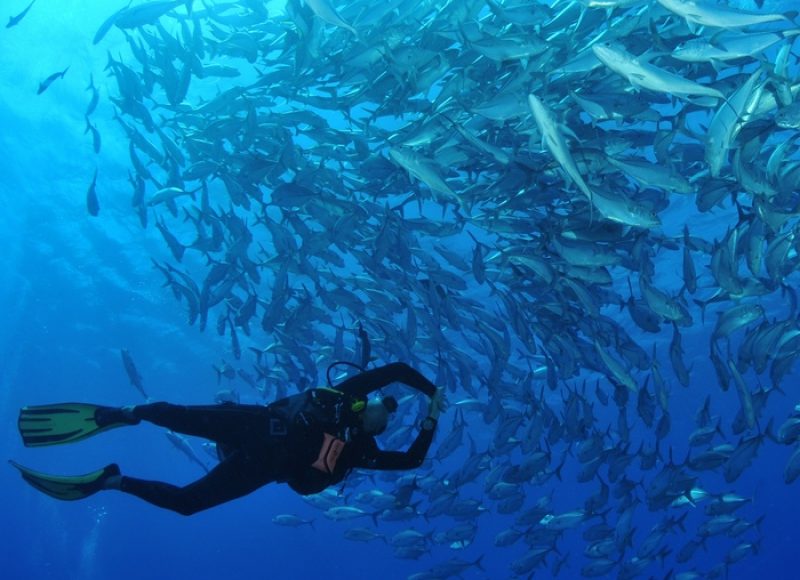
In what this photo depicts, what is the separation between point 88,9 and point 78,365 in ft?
86.8

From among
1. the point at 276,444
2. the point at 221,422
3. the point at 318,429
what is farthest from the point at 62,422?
the point at 318,429

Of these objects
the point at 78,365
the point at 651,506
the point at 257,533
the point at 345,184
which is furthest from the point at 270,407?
the point at 257,533

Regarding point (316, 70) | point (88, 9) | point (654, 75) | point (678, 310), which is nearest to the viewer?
point (654, 75)

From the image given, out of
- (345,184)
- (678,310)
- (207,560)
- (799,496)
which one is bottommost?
(799,496)

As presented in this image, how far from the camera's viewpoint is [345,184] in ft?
29.2

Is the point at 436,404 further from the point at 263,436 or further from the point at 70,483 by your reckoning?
the point at 70,483

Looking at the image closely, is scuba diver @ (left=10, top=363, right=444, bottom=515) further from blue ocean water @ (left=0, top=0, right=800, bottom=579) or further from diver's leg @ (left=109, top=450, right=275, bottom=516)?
blue ocean water @ (left=0, top=0, right=800, bottom=579)

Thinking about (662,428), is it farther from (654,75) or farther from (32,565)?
(32,565)

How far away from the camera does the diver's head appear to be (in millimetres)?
5641

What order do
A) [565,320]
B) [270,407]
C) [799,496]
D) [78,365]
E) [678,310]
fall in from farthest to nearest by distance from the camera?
[799,496], [78,365], [565,320], [678,310], [270,407]

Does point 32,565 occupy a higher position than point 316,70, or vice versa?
point 32,565

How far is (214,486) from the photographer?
5.71 meters

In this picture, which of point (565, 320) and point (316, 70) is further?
point (565, 320)

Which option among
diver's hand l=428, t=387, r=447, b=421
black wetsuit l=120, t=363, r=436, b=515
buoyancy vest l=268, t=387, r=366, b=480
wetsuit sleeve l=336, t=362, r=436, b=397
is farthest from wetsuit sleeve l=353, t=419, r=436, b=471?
wetsuit sleeve l=336, t=362, r=436, b=397
